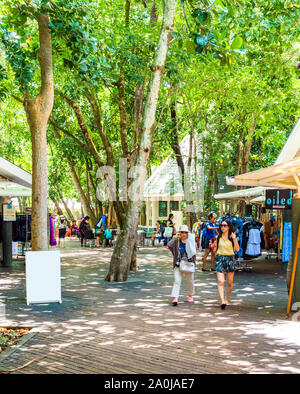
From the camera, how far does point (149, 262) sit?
765 inches

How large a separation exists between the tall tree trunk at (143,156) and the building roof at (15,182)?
4071mm

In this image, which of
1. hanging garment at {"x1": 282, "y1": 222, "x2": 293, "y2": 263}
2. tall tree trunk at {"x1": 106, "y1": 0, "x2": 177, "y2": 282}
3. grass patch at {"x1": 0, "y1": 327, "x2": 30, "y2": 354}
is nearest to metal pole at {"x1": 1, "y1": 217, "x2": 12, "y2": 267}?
tall tree trunk at {"x1": 106, "y1": 0, "x2": 177, "y2": 282}

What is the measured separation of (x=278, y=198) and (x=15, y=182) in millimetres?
8369

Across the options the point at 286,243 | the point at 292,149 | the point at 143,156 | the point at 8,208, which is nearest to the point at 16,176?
the point at 8,208

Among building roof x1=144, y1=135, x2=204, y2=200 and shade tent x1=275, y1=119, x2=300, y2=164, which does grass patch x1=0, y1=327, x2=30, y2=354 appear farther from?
building roof x1=144, y1=135, x2=204, y2=200

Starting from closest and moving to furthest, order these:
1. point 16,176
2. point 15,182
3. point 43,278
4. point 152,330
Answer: point 152,330 → point 43,278 → point 16,176 → point 15,182

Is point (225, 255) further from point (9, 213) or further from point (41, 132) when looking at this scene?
point (9, 213)

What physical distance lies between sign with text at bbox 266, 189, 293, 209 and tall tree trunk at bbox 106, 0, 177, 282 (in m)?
4.37

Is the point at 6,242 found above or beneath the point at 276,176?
beneath

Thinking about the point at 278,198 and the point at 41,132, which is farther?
the point at 278,198

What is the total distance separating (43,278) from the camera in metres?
10.3
